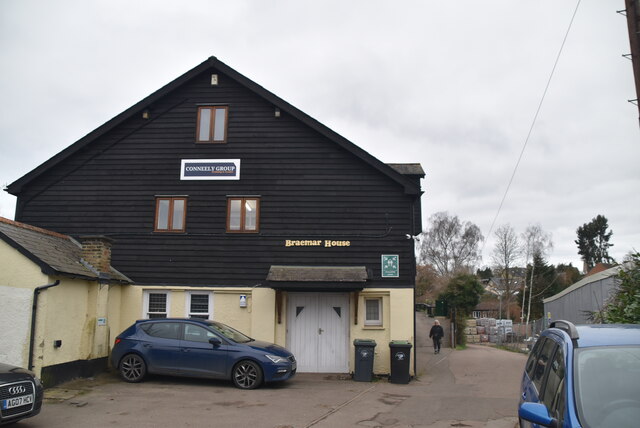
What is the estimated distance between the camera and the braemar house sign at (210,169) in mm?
17016

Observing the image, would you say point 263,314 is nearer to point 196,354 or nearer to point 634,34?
point 196,354

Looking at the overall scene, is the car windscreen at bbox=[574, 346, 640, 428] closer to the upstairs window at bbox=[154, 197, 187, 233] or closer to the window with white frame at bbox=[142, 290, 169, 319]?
the window with white frame at bbox=[142, 290, 169, 319]

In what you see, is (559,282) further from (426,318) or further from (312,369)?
(312,369)

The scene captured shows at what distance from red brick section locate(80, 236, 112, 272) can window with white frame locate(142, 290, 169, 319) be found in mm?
A: 2082

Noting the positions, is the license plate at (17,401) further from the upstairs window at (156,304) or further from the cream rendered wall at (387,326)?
the cream rendered wall at (387,326)

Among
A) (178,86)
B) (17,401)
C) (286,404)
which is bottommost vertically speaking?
(286,404)

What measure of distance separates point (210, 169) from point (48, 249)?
532 centimetres

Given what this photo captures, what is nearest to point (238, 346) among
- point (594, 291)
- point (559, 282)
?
point (594, 291)

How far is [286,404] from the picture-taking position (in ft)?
36.7

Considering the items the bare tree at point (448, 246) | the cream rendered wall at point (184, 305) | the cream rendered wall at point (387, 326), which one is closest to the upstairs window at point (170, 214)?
the cream rendered wall at point (184, 305)

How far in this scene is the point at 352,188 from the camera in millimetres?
16703

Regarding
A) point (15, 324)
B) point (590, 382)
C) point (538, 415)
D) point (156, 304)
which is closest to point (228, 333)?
point (156, 304)

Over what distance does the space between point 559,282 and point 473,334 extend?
3133cm

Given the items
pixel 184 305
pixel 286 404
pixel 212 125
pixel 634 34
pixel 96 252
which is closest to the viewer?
pixel 634 34
